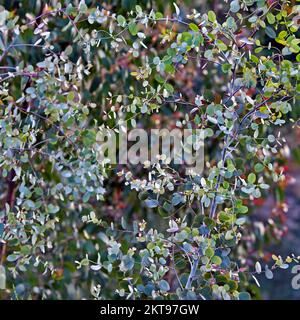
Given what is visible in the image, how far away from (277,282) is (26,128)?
259 cm

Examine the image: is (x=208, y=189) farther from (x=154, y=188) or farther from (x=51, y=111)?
(x=51, y=111)

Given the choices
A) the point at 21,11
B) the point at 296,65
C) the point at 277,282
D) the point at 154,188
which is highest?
the point at 21,11

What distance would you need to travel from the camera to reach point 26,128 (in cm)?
168

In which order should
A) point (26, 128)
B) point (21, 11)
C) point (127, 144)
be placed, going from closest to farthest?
1. point (26, 128)
2. point (21, 11)
3. point (127, 144)

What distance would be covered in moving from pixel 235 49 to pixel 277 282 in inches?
103

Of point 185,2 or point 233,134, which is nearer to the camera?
point 233,134

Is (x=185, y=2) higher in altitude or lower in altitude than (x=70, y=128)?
higher

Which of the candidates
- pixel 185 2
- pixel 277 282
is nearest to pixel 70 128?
pixel 185 2

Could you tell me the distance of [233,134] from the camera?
1593 mm
